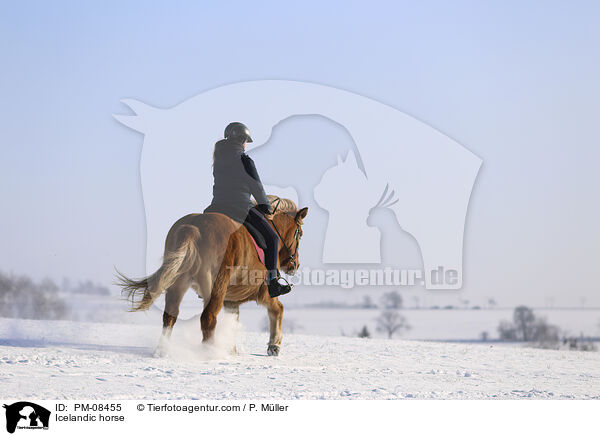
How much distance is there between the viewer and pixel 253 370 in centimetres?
746

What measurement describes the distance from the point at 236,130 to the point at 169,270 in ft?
7.07

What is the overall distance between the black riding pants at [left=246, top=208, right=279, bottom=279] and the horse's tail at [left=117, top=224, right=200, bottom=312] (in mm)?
944

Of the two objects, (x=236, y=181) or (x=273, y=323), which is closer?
(x=236, y=181)

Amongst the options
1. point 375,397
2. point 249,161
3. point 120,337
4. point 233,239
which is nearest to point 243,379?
point 375,397

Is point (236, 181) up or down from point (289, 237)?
up

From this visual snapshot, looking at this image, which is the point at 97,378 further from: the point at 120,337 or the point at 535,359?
the point at 535,359

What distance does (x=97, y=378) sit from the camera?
21.4 ft

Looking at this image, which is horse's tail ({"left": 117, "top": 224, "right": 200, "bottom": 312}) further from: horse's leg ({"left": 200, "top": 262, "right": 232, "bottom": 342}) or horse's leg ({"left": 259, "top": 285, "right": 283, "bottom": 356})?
horse's leg ({"left": 259, "top": 285, "right": 283, "bottom": 356})

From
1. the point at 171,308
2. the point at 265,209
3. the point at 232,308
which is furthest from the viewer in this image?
the point at 232,308

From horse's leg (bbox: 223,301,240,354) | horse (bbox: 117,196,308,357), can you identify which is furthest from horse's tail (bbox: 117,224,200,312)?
horse's leg (bbox: 223,301,240,354)

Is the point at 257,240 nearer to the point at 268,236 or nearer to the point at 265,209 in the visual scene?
the point at 268,236
